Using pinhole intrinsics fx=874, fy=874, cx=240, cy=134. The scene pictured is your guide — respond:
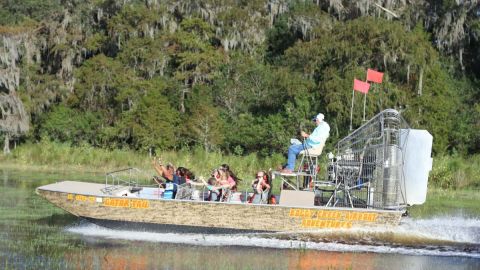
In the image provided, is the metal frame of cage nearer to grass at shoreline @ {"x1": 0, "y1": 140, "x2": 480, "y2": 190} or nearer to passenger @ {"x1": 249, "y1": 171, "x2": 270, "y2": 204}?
passenger @ {"x1": 249, "y1": 171, "x2": 270, "y2": 204}

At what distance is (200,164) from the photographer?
38000 millimetres

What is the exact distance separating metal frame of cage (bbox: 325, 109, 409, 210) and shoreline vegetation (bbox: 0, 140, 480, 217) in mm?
7157

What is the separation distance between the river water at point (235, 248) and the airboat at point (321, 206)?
263 mm

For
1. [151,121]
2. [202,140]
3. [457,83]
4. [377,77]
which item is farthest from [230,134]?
[377,77]

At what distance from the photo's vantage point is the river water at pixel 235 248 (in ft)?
52.7

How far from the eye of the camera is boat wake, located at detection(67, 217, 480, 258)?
1845 centimetres

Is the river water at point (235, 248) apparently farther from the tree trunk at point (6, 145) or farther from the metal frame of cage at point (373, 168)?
the tree trunk at point (6, 145)

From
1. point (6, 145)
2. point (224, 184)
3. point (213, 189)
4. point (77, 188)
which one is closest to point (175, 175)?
point (213, 189)

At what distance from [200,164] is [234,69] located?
14842 mm

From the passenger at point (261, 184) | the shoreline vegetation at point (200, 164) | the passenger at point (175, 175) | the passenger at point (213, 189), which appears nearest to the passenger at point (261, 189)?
the passenger at point (261, 184)

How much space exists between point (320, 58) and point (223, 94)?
21.0 ft

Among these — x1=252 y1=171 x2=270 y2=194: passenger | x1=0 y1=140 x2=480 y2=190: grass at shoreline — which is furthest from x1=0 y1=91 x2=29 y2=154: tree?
x1=252 y1=171 x2=270 y2=194: passenger

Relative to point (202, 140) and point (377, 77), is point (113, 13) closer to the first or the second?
point (202, 140)

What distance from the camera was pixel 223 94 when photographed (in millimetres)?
50969
